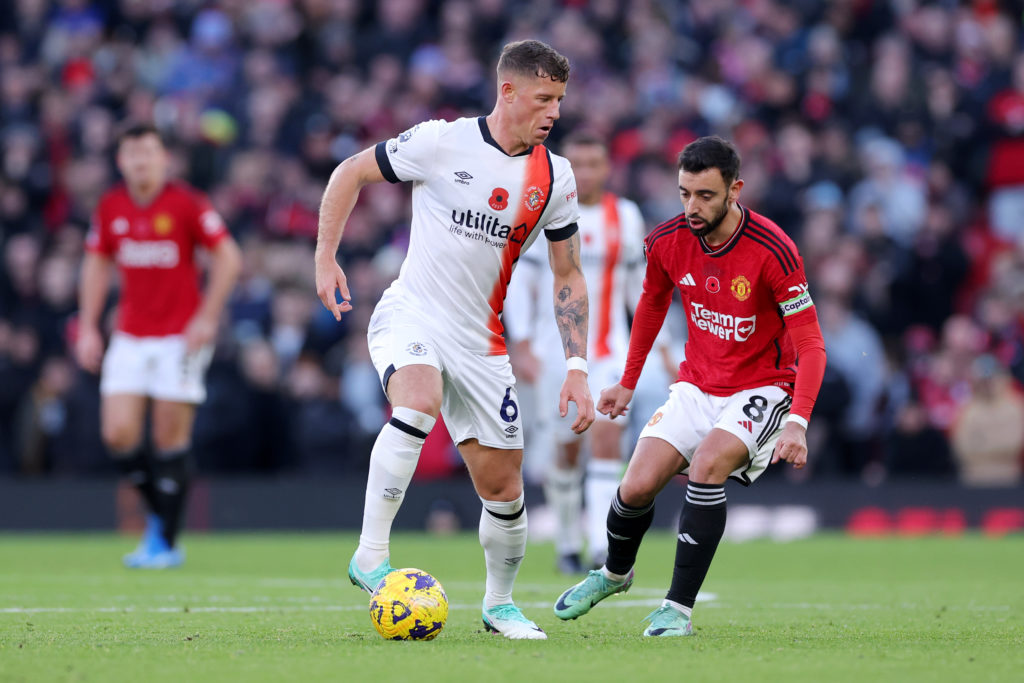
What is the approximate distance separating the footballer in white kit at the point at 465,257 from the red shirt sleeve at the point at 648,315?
2.25 feet

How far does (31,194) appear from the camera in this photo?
17969mm

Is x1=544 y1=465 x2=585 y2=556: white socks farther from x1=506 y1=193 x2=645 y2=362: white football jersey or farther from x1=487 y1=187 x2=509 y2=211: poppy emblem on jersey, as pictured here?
x1=487 y1=187 x2=509 y2=211: poppy emblem on jersey

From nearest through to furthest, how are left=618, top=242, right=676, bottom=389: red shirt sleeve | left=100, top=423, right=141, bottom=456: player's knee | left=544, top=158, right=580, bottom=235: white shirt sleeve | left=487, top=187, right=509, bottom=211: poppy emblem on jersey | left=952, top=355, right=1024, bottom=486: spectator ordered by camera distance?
left=487, top=187, right=509, bottom=211: poppy emblem on jersey, left=544, top=158, right=580, bottom=235: white shirt sleeve, left=618, top=242, right=676, bottom=389: red shirt sleeve, left=100, top=423, right=141, bottom=456: player's knee, left=952, top=355, right=1024, bottom=486: spectator

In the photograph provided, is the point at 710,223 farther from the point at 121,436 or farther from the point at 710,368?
the point at 121,436

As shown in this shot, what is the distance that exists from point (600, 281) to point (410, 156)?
4.25m

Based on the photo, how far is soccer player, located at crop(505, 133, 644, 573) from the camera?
10.1 m

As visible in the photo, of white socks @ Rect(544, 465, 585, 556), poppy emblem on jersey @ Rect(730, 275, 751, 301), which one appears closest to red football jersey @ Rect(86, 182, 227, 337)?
white socks @ Rect(544, 465, 585, 556)

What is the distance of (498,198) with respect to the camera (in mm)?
6223

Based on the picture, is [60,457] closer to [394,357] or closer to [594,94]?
[594,94]

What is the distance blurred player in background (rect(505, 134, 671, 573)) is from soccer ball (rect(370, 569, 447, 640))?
13.5 ft

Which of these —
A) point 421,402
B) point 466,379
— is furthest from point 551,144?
point 421,402

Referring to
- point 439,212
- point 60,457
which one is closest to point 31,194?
point 60,457

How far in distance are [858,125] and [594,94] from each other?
10.2ft

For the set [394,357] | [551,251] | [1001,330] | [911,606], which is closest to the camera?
[394,357]
